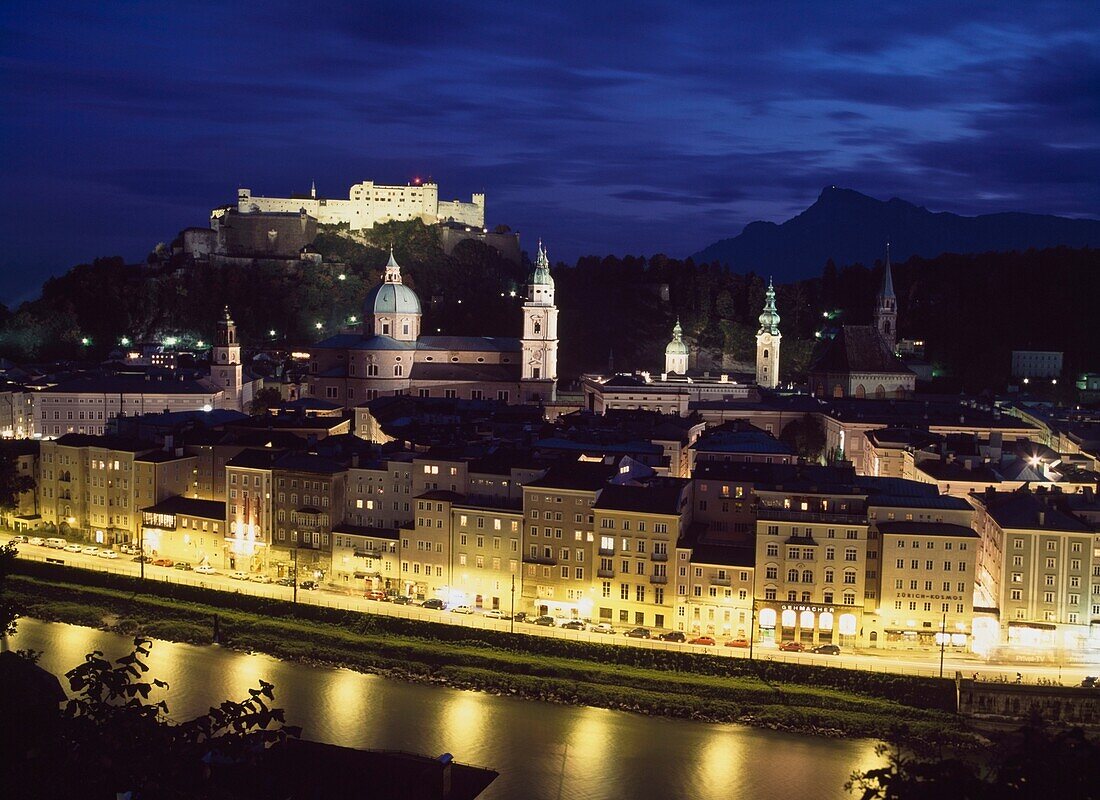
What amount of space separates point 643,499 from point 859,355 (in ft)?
72.3

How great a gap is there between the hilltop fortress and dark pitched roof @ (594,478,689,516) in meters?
35.7

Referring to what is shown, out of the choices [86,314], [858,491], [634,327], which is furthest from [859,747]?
[86,314]

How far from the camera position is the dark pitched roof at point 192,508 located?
21.1 metres

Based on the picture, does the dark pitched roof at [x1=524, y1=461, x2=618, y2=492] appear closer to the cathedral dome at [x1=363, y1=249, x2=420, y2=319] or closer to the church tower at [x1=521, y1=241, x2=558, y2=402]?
the church tower at [x1=521, y1=241, x2=558, y2=402]

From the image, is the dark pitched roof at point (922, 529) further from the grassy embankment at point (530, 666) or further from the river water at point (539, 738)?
the river water at point (539, 738)

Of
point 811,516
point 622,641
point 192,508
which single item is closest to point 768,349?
point 192,508

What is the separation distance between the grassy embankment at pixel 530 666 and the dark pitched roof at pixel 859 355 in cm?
2325

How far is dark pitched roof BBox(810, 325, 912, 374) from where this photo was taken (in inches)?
1458

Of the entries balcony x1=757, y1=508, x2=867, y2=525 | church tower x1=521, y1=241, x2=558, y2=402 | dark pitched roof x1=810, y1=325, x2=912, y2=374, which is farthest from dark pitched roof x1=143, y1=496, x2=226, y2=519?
dark pitched roof x1=810, y1=325, x2=912, y2=374

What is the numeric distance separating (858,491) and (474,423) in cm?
1057

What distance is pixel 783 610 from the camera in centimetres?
1606

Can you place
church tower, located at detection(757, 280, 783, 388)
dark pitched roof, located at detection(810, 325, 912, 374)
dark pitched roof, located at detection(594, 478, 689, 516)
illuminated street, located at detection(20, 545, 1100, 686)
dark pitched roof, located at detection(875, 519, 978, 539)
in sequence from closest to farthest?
illuminated street, located at detection(20, 545, 1100, 686) → dark pitched roof, located at detection(875, 519, 978, 539) → dark pitched roof, located at detection(594, 478, 689, 516) → dark pitched roof, located at detection(810, 325, 912, 374) → church tower, located at detection(757, 280, 783, 388)

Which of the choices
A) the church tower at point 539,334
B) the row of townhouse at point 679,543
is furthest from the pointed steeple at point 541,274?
the row of townhouse at point 679,543

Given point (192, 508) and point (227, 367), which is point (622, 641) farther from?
point (227, 367)
